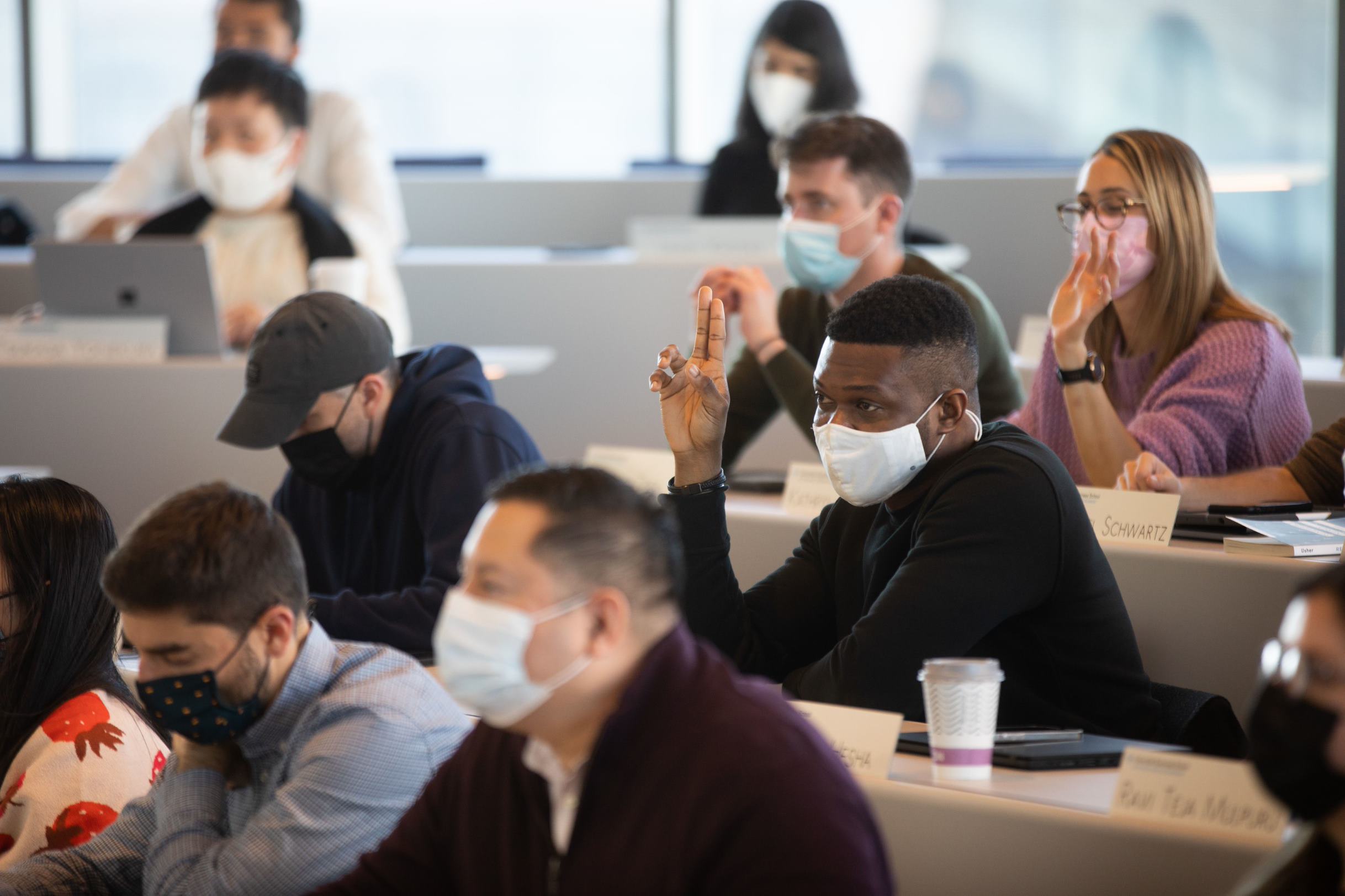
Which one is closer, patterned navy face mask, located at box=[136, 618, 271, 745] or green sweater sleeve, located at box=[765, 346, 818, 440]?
patterned navy face mask, located at box=[136, 618, 271, 745]

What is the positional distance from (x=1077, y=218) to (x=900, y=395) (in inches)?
36.0

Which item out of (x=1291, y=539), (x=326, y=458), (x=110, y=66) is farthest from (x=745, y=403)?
(x=110, y=66)

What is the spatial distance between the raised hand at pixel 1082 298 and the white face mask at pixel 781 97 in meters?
1.62

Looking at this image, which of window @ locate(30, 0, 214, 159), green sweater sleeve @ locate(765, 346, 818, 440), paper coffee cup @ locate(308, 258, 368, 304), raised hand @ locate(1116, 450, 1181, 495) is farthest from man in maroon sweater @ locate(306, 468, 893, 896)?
window @ locate(30, 0, 214, 159)

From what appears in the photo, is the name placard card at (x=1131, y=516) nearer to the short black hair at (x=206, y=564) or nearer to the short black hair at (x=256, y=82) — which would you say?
the short black hair at (x=206, y=564)

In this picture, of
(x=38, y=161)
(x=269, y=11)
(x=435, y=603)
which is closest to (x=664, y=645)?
(x=435, y=603)

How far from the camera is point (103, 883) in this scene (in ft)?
5.19

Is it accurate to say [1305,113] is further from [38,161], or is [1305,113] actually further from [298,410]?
[38,161]

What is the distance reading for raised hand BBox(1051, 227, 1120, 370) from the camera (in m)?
2.43

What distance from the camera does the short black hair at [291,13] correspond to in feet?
13.8

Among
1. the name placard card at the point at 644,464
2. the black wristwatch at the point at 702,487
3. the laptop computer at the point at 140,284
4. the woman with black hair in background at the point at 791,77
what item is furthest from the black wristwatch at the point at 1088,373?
the laptop computer at the point at 140,284

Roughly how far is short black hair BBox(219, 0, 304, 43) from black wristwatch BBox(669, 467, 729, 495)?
9.29ft

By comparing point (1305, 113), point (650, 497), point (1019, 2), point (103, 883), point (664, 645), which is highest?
point (1019, 2)

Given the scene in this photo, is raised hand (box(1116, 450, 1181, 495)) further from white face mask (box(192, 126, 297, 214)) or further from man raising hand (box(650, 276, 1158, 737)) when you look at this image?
white face mask (box(192, 126, 297, 214))
